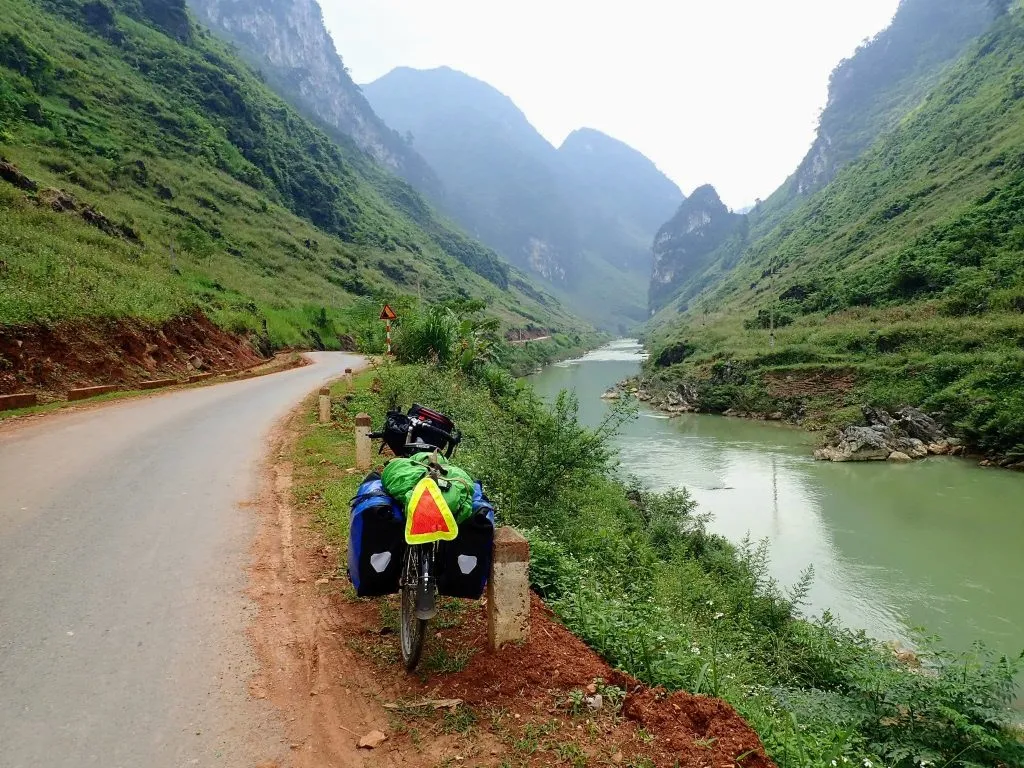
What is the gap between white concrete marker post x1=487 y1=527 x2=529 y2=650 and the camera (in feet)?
13.0

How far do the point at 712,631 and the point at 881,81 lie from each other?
581ft

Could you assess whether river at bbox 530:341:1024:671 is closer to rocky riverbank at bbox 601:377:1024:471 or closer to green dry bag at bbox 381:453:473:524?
rocky riverbank at bbox 601:377:1024:471

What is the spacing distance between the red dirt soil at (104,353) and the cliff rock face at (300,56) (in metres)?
141

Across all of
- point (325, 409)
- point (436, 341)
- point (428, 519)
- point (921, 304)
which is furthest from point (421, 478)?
point (921, 304)

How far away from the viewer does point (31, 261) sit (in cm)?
1630

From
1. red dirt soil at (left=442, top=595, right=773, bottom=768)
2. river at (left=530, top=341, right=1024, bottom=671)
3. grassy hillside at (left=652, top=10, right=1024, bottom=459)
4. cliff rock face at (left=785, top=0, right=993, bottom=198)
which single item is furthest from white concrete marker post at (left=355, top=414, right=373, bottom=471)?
cliff rock face at (left=785, top=0, right=993, bottom=198)

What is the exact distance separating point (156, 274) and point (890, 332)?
38903 millimetres

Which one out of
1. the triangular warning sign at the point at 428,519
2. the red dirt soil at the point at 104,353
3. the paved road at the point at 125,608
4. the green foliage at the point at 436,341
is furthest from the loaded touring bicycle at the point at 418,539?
the green foliage at the point at 436,341

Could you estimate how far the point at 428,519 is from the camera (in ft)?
11.6

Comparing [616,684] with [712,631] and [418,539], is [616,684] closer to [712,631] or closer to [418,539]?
[418,539]

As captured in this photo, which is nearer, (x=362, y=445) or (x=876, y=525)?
(x=362, y=445)

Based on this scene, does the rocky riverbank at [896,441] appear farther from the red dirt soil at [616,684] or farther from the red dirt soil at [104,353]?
the red dirt soil at [616,684]

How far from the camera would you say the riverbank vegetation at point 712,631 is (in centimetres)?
451

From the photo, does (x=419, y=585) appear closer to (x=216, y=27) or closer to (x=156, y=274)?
(x=156, y=274)
